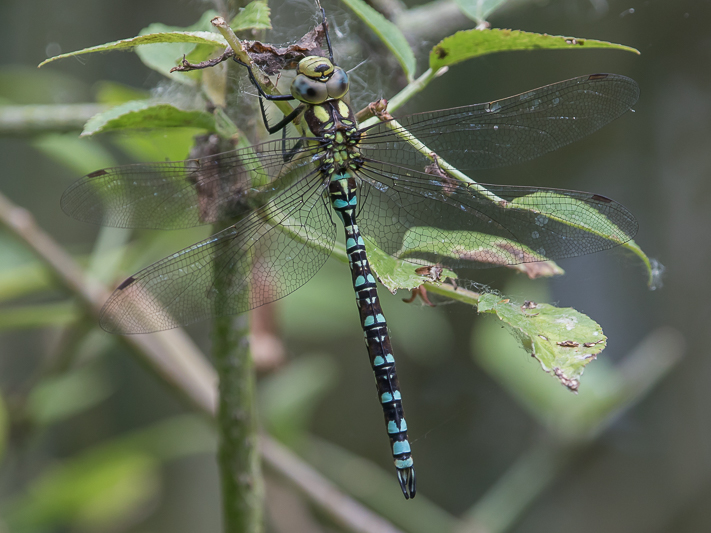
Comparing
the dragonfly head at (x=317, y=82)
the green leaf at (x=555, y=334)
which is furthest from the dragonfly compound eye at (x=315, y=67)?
the green leaf at (x=555, y=334)

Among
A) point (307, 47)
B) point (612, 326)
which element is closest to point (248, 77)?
point (307, 47)

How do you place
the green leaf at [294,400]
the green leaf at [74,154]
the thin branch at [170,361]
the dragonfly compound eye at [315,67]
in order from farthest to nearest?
the green leaf at [294,400] < the green leaf at [74,154] < the thin branch at [170,361] < the dragonfly compound eye at [315,67]

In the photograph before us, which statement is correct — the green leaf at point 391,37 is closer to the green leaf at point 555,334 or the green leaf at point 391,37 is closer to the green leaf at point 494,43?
the green leaf at point 494,43

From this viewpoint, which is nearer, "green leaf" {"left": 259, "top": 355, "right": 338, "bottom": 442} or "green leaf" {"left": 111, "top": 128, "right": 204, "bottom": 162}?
"green leaf" {"left": 111, "top": 128, "right": 204, "bottom": 162}

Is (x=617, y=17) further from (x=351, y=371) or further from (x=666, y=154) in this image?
(x=351, y=371)

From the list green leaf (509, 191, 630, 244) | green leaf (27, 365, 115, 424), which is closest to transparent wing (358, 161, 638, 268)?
green leaf (509, 191, 630, 244)

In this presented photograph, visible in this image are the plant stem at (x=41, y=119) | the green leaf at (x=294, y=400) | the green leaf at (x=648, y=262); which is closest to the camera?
the green leaf at (x=648, y=262)

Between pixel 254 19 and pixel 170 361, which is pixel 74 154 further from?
pixel 254 19

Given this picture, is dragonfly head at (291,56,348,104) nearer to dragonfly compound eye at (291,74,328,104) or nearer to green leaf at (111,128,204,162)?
dragonfly compound eye at (291,74,328,104)
